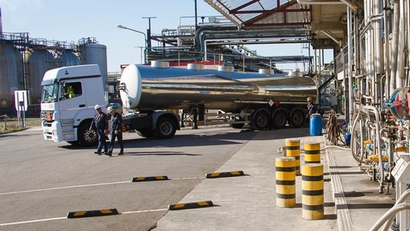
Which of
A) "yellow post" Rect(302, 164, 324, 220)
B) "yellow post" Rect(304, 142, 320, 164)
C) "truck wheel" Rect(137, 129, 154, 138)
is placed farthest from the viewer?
"truck wheel" Rect(137, 129, 154, 138)

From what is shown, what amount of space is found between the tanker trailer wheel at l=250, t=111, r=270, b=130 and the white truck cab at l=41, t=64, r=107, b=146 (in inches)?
343

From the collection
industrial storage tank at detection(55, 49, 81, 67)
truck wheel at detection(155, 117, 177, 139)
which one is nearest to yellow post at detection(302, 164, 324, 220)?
truck wheel at detection(155, 117, 177, 139)

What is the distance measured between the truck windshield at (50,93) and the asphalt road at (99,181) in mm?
1994

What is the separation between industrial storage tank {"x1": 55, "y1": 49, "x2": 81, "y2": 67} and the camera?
63344 millimetres

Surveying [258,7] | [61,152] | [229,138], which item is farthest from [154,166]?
[258,7]

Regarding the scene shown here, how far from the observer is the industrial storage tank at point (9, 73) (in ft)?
194

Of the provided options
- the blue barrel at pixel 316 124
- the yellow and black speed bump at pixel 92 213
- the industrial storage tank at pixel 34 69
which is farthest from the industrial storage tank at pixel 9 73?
the yellow and black speed bump at pixel 92 213

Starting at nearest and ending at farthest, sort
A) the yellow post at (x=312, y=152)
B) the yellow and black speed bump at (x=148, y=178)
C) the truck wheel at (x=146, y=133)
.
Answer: the yellow post at (x=312, y=152), the yellow and black speed bump at (x=148, y=178), the truck wheel at (x=146, y=133)

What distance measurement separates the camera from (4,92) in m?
59.3

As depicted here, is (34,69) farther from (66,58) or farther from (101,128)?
(101,128)

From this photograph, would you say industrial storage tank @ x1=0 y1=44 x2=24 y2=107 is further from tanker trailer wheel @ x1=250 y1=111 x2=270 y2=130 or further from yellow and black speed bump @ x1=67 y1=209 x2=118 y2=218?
yellow and black speed bump @ x1=67 y1=209 x2=118 y2=218

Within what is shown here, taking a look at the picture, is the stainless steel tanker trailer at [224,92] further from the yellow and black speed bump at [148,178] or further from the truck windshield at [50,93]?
the yellow and black speed bump at [148,178]

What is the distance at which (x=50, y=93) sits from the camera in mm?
20219

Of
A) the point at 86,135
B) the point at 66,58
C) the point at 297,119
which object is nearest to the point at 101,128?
the point at 86,135
